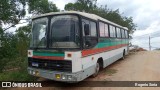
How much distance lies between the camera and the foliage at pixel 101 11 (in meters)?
28.1

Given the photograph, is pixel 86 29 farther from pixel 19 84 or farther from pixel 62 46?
pixel 19 84

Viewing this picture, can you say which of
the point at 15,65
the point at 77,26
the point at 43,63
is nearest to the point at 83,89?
the point at 43,63

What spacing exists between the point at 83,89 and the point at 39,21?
3.42 meters

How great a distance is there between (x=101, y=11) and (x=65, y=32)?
25235mm

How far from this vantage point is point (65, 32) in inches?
328

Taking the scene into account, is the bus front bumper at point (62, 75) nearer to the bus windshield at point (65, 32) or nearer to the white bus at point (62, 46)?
the white bus at point (62, 46)

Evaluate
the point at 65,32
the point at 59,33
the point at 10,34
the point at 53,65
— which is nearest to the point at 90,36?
the point at 65,32

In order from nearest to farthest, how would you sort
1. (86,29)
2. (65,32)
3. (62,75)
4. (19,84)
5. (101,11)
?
1. (62,75)
2. (65,32)
3. (86,29)
4. (19,84)
5. (101,11)

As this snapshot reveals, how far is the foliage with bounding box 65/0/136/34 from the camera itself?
28102mm

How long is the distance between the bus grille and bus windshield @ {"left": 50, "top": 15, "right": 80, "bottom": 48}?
0.62m

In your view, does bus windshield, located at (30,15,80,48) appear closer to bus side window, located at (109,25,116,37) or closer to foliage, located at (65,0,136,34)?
bus side window, located at (109,25,116,37)

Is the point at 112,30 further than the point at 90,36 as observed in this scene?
Yes

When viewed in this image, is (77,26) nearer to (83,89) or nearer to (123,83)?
(83,89)

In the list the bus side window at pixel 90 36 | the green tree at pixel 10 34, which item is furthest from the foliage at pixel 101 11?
the bus side window at pixel 90 36
